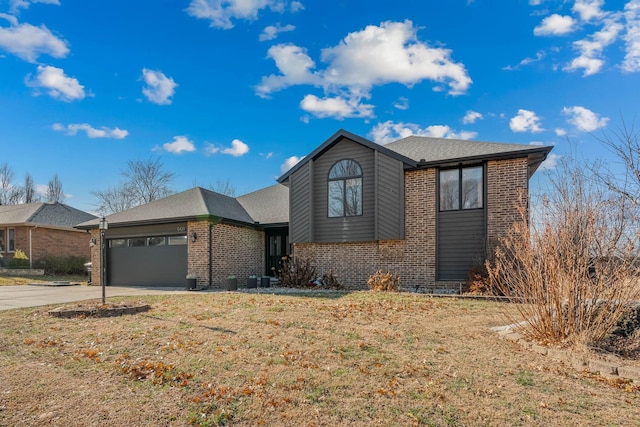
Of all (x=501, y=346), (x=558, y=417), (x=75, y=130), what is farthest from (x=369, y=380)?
(x=75, y=130)

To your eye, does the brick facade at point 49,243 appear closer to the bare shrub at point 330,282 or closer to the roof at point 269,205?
the roof at point 269,205

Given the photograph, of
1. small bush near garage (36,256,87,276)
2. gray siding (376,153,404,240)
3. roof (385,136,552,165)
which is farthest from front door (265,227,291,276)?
small bush near garage (36,256,87,276)

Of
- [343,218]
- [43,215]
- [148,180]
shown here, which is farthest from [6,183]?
[343,218]

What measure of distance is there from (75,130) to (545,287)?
23.4m

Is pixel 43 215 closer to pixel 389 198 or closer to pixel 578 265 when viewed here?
pixel 389 198

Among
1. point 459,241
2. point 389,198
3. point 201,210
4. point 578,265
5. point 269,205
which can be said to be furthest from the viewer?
point 269,205

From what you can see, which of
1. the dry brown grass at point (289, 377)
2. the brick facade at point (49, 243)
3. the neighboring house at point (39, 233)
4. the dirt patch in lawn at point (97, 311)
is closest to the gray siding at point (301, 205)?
the dirt patch in lawn at point (97, 311)

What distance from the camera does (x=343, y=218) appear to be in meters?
14.0

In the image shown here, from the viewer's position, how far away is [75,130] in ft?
67.9

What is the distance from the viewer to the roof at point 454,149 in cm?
1193

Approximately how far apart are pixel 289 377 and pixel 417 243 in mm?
9688

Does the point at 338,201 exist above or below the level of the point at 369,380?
above

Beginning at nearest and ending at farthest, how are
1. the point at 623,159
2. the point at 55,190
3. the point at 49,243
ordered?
the point at 623,159
the point at 49,243
the point at 55,190

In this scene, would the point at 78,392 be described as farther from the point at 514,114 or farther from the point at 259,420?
the point at 514,114
